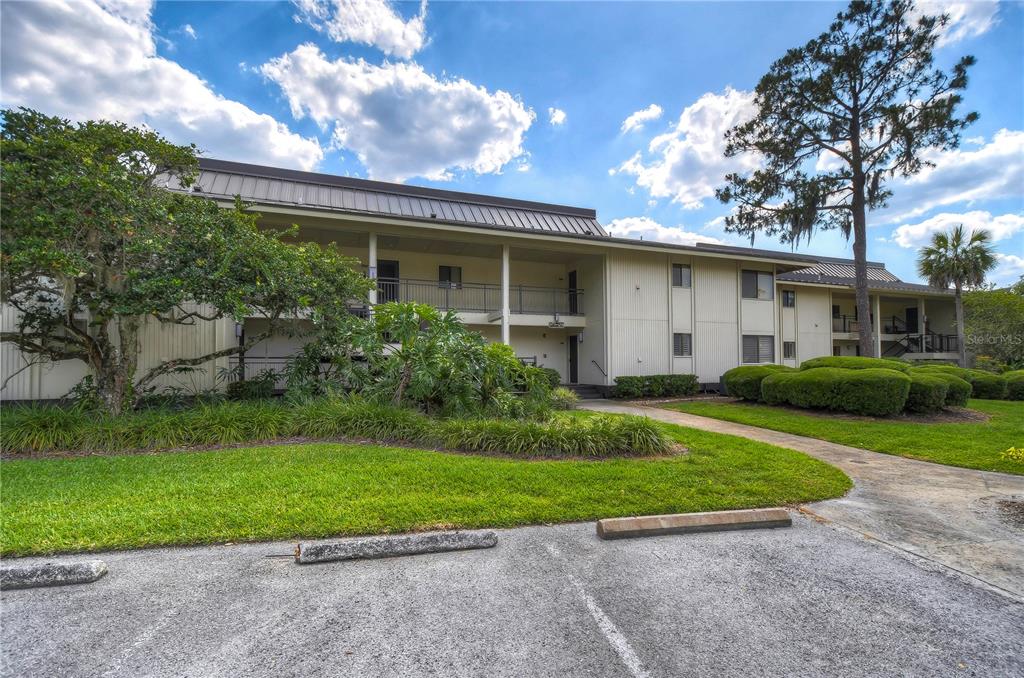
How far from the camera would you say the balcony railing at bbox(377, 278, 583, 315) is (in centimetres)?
1527

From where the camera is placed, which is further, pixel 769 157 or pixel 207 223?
pixel 769 157

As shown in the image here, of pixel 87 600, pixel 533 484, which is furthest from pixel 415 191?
pixel 87 600

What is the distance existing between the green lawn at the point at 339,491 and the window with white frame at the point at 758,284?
13497 mm

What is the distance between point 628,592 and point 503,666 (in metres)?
1.06

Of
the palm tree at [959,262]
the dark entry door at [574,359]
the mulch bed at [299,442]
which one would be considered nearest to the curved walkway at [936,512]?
the mulch bed at [299,442]

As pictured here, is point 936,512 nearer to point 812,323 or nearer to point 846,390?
point 846,390

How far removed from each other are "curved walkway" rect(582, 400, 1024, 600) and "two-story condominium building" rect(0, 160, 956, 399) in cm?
937

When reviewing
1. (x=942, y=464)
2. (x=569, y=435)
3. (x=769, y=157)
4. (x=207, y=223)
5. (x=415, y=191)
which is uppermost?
(x=769, y=157)

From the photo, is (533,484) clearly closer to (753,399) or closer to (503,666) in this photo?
(503,666)

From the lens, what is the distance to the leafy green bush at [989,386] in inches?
588

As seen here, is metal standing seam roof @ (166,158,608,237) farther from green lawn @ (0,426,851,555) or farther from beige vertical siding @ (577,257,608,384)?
green lawn @ (0,426,851,555)

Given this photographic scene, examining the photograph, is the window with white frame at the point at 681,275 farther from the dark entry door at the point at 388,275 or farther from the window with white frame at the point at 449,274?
the dark entry door at the point at 388,275

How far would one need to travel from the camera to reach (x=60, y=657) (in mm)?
Answer: 2133

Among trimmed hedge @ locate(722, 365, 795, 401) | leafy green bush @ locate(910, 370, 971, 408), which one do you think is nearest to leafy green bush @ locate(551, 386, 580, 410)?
trimmed hedge @ locate(722, 365, 795, 401)
